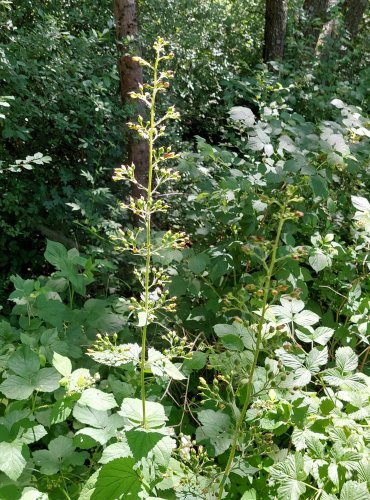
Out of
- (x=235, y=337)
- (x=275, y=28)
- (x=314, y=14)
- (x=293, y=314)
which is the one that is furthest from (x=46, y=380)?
(x=314, y=14)

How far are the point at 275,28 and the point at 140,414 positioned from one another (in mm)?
5401

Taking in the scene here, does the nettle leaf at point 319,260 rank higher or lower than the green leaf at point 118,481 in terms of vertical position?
higher

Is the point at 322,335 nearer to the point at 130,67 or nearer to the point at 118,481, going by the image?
the point at 118,481

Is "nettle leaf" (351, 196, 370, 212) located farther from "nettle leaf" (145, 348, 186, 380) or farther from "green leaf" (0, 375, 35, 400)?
"green leaf" (0, 375, 35, 400)

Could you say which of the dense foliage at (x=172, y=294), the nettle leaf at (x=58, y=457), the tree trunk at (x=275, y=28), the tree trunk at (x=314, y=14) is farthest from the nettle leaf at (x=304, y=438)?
the tree trunk at (x=314, y=14)

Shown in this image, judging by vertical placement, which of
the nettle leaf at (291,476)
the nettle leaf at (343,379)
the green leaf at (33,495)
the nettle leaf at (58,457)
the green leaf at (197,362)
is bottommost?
the nettle leaf at (58,457)

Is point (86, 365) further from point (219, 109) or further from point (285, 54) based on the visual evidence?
point (285, 54)

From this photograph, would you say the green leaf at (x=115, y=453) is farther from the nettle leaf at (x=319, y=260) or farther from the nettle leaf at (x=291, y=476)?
the nettle leaf at (x=319, y=260)

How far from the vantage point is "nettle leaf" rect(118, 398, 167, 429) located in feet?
4.95

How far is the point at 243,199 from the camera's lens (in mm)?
2635

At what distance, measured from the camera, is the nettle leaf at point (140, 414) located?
4.95 feet

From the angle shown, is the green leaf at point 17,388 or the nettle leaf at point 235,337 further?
the nettle leaf at point 235,337

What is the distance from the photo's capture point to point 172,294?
2.44 meters

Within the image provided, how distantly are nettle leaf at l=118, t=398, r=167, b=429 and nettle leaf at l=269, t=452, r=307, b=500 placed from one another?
390mm
